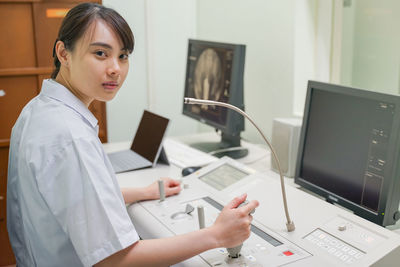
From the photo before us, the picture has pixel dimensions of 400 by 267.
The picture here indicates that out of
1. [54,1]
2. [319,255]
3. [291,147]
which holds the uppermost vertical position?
[54,1]

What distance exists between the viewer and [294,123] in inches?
68.8

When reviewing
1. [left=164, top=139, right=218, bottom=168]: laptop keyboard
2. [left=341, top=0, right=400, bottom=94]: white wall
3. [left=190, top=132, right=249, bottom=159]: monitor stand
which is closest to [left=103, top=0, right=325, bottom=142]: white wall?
[left=341, top=0, right=400, bottom=94]: white wall

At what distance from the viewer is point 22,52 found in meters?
2.38

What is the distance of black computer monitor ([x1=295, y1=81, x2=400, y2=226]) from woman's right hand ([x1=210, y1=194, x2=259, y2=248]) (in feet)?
1.33

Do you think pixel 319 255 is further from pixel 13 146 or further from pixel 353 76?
pixel 353 76

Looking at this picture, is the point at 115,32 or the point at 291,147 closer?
the point at 115,32

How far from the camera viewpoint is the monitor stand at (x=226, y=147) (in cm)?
215

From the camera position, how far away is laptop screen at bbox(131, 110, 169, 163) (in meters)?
1.91

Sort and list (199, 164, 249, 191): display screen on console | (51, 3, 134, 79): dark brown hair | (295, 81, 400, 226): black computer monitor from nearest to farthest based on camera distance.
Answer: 1. (51, 3, 134, 79): dark brown hair
2. (295, 81, 400, 226): black computer monitor
3. (199, 164, 249, 191): display screen on console

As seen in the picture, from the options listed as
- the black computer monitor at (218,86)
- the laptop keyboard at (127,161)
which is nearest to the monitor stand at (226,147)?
the black computer monitor at (218,86)

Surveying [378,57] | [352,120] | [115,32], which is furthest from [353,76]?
[115,32]

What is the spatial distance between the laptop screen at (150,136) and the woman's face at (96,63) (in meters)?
0.75

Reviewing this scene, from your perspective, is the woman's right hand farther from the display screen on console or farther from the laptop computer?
the laptop computer

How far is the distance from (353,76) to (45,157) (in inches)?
59.4
